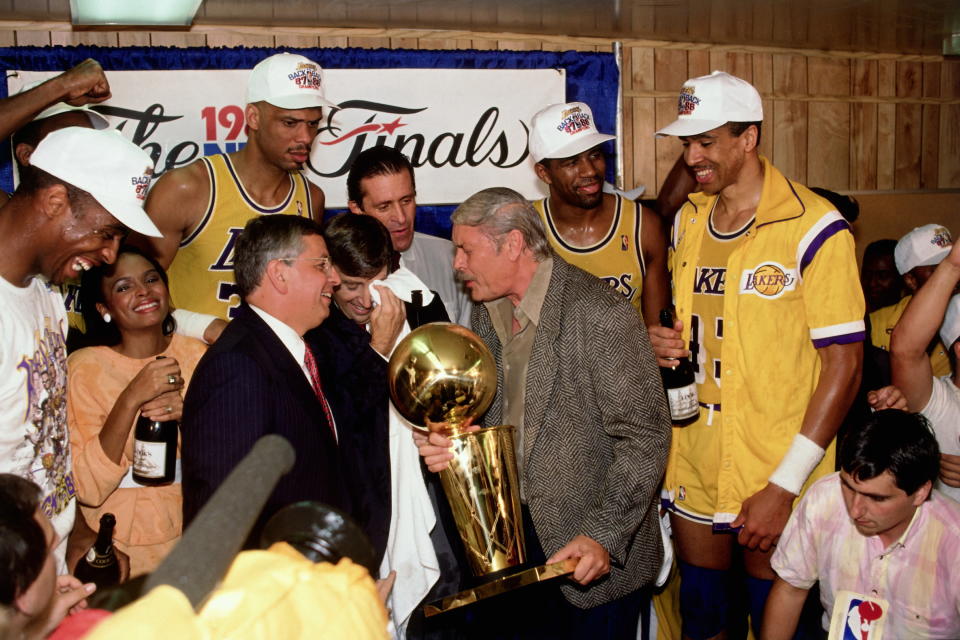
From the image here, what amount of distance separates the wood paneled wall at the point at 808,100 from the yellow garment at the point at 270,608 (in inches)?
171

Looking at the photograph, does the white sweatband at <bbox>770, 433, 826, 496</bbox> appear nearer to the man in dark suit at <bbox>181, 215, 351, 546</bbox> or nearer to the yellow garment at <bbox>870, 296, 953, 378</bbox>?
the man in dark suit at <bbox>181, 215, 351, 546</bbox>

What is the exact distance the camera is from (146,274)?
3127 millimetres

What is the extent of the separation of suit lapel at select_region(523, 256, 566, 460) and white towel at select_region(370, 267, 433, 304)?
51 centimetres

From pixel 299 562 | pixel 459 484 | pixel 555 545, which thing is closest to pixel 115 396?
pixel 459 484

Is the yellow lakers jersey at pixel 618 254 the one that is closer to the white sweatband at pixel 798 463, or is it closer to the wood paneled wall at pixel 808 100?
the white sweatband at pixel 798 463

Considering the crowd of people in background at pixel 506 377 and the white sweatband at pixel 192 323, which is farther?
the white sweatband at pixel 192 323

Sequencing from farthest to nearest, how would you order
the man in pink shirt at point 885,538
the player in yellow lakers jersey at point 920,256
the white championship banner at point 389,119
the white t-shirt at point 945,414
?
the white championship banner at point 389,119
the player in yellow lakers jersey at point 920,256
the white t-shirt at point 945,414
the man in pink shirt at point 885,538

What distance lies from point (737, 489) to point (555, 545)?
2.51 ft

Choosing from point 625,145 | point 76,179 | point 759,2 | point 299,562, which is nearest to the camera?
point 299,562

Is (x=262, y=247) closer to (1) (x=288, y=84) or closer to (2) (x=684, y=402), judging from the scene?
(1) (x=288, y=84)

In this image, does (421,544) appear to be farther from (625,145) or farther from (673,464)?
(625,145)

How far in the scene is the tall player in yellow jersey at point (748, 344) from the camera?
285 cm

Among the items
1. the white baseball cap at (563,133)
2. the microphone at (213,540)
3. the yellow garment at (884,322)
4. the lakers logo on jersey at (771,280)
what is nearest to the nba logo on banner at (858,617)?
the lakers logo on jersey at (771,280)

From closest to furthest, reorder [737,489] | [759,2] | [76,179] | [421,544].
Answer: [76,179], [421,544], [737,489], [759,2]
